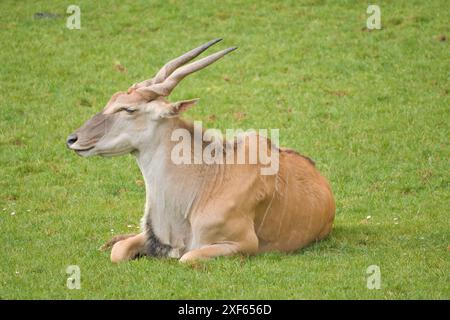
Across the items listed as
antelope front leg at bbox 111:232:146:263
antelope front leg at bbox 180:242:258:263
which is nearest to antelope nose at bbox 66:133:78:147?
antelope front leg at bbox 111:232:146:263

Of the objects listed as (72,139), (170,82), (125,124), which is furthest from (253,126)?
(72,139)

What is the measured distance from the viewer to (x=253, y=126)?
14.0m

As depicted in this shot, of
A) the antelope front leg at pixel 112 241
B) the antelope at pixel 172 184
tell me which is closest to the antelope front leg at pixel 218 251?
the antelope at pixel 172 184

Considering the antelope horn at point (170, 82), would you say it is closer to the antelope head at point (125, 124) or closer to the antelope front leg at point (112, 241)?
the antelope head at point (125, 124)

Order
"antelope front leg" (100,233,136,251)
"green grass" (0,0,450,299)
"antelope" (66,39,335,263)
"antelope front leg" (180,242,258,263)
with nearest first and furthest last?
"green grass" (0,0,450,299) → "antelope front leg" (180,242,258,263) → "antelope" (66,39,335,263) → "antelope front leg" (100,233,136,251)

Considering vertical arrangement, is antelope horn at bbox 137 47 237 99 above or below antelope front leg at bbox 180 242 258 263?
above

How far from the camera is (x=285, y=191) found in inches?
352

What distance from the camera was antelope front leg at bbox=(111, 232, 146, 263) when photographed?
8461mm

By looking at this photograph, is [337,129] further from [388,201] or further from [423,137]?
[388,201]

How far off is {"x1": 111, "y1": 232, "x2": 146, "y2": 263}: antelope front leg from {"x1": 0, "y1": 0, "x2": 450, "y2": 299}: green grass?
0.58ft

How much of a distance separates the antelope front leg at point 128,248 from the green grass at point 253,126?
177 mm

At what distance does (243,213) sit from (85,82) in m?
7.29

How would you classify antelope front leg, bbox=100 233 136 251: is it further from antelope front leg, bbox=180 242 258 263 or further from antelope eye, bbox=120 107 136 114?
antelope eye, bbox=120 107 136 114

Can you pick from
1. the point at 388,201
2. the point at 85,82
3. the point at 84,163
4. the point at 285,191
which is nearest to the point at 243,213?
the point at 285,191
